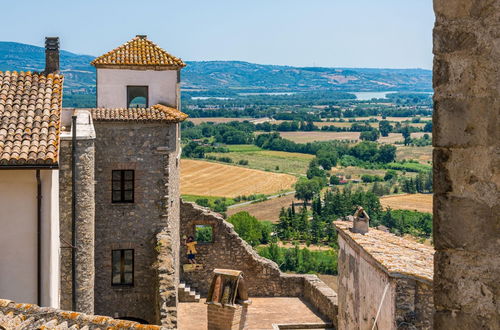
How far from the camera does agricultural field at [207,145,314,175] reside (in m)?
111

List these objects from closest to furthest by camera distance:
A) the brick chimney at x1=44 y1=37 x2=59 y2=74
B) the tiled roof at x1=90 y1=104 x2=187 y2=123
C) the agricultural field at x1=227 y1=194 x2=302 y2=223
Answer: the brick chimney at x1=44 y1=37 x2=59 y2=74 < the tiled roof at x1=90 y1=104 x2=187 y2=123 < the agricultural field at x1=227 y1=194 x2=302 y2=223

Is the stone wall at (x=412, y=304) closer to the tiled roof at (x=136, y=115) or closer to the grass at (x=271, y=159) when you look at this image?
the tiled roof at (x=136, y=115)

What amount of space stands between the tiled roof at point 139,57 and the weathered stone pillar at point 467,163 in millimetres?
19322

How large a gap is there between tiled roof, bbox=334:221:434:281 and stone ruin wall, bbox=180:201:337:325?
7.85 m

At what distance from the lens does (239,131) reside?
477 feet

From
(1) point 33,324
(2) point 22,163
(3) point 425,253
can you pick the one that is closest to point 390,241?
(3) point 425,253

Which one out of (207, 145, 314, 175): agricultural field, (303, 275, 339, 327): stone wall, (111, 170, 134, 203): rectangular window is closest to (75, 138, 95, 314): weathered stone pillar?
(111, 170, 134, 203): rectangular window

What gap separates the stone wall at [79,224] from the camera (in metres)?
15.8

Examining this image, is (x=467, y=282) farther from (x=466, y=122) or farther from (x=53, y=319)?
(x=53, y=319)

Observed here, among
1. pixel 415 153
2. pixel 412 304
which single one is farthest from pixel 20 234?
pixel 415 153

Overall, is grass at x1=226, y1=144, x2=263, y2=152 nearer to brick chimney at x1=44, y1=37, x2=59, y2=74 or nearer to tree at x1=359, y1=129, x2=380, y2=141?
tree at x1=359, y1=129, x2=380, y2=141

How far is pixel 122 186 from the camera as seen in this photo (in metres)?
19.5

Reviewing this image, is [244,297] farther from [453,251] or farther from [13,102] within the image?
[453,251]

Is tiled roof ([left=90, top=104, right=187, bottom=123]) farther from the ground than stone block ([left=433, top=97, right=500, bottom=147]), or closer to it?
closer to it
